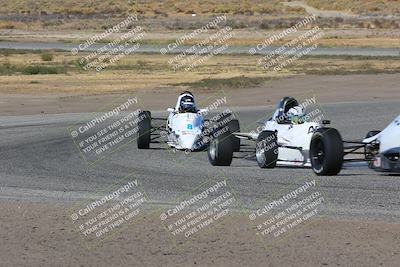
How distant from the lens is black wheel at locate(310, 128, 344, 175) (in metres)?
18.1

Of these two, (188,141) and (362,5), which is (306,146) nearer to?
(188,141)

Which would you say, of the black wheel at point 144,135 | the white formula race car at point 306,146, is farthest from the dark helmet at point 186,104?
the white formula race car at point 306,146

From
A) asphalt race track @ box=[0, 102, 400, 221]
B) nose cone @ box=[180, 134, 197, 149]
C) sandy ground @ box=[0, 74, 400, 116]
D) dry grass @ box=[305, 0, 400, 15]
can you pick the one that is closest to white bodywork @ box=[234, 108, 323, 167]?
Result: asphalt race track @ box=[0, 102, 400, 221]

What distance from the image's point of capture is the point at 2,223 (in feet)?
45.4

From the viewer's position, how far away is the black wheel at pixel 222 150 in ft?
67.5

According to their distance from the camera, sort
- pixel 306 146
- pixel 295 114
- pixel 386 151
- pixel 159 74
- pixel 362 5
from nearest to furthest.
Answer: pixel 386 151 → pixel 306 146 → pixel 295 114 → pixel 159 74 → pixel 362 5

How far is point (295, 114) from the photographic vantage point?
21.2m

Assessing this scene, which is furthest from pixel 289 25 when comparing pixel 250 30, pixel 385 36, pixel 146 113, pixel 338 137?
pixel 338 137

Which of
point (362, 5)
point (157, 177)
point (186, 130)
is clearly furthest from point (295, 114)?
point (362, 5)

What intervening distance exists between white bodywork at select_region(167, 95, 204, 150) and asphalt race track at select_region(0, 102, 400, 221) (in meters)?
0.29

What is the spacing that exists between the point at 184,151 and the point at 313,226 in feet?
34.6

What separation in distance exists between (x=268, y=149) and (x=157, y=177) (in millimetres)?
2369

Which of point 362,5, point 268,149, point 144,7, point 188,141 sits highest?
point 144,7

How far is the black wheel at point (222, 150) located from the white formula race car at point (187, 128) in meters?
1.73
